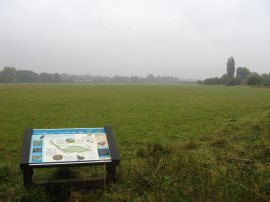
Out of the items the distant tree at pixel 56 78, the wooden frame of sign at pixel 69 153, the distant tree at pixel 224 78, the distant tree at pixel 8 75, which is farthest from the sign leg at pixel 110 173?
the distant tree at pixel 56 78

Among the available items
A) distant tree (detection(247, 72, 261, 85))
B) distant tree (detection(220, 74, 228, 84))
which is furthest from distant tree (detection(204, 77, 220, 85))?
distant tree (detection(247, 72, 261, 85))

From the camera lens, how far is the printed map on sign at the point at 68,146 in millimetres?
5141

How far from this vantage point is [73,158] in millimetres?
5156

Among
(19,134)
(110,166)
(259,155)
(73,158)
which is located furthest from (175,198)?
(19,134)

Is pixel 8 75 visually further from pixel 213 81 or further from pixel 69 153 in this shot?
pixel 69 153

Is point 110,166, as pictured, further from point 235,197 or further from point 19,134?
point 19,134

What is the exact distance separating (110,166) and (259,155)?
14.6 feet

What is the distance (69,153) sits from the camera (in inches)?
207

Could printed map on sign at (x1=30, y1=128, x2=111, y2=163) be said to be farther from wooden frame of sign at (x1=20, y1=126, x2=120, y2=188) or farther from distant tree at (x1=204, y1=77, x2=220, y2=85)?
distant tree at (x1=204, y1=77, x2=220, y2=85)

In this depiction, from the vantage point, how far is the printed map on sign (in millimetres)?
5141

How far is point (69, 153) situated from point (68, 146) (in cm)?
18

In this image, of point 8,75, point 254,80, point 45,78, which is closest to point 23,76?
point 45,78

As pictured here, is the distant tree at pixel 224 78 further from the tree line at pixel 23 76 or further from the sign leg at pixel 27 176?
the sign leg at pixel 27 176

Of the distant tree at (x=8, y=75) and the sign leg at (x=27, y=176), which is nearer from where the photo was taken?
the sign leg at (x=27, y=176)
